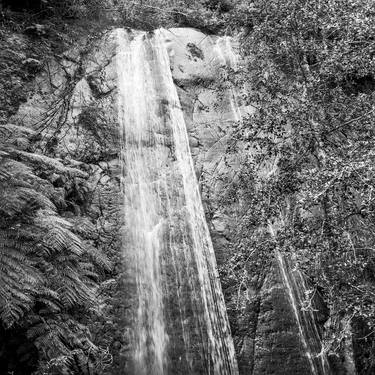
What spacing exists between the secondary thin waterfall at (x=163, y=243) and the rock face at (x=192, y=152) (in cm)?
24

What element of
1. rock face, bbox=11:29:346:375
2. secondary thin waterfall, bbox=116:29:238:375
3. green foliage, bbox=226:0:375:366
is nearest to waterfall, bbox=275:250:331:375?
rock face, bbox=11:29:346:375

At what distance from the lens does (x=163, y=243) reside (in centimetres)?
739

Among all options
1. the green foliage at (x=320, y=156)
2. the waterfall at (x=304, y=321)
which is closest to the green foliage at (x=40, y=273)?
the green foliage at (x=320, y=156)

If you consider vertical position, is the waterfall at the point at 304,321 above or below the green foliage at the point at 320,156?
below

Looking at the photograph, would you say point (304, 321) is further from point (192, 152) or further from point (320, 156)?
point (192, 152)

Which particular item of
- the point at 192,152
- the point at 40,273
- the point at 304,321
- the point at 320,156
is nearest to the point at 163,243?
the point at 192,152

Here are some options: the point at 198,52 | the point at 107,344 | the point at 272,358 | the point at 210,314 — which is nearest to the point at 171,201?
the point at 210,314

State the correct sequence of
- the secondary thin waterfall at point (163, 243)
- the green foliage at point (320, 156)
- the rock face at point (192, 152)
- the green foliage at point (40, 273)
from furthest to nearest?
the rock face at point (192, 152) → the secondary thin waterfall at point (163, 243) → the green foliage at point (320, 156) → the green foliage at point (40, 273)

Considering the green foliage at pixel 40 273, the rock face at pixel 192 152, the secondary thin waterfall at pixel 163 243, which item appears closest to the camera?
the green foliage at pixel 40 273

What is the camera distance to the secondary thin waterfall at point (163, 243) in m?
6.42

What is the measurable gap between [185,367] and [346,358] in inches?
121

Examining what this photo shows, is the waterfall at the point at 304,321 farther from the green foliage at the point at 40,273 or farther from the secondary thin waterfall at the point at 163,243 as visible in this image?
the green foliage at the point at 40,273

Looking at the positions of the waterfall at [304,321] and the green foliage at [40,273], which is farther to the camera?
the waterfall at [304,321]

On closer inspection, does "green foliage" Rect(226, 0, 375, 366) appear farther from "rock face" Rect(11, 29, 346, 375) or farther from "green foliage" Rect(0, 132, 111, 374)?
"green foliage" Rect(0, 132, 111, 374)
